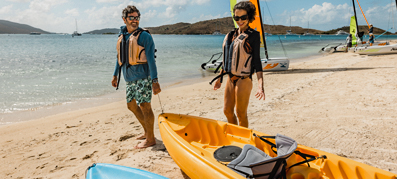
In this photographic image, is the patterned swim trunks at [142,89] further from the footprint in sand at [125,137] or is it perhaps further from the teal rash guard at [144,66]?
the footprint in sand at [125,137]

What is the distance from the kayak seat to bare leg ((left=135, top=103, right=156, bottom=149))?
1577mm

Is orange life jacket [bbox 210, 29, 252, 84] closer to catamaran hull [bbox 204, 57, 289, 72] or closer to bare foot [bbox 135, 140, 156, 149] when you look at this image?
bare foot [bbox 135, 140, 156, 149]

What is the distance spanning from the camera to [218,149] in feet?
8.55

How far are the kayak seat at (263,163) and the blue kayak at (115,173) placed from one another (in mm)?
772

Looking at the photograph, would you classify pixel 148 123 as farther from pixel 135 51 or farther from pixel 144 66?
pixel 135 51

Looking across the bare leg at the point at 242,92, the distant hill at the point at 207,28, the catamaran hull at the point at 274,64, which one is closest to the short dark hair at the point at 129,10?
the bare leg at the point at 242,92

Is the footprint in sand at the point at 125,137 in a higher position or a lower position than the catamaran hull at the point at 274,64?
lower

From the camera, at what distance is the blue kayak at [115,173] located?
221 centimetres

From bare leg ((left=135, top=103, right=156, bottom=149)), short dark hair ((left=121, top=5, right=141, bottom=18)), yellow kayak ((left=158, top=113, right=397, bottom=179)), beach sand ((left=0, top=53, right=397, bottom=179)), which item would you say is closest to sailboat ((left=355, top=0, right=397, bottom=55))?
beach sand ((left=0, top=53, right=397, bottom=179))

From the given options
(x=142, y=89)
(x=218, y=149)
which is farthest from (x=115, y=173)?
(x=142, y=89)

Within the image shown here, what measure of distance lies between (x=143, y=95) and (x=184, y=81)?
7671 mm

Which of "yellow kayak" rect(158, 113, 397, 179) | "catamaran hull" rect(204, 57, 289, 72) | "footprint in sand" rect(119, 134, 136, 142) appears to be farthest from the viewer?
"catamaran hull" rect(204, 57, 289, 72)

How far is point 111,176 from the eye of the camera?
7.48 ft

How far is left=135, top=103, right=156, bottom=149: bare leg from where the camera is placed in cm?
325
